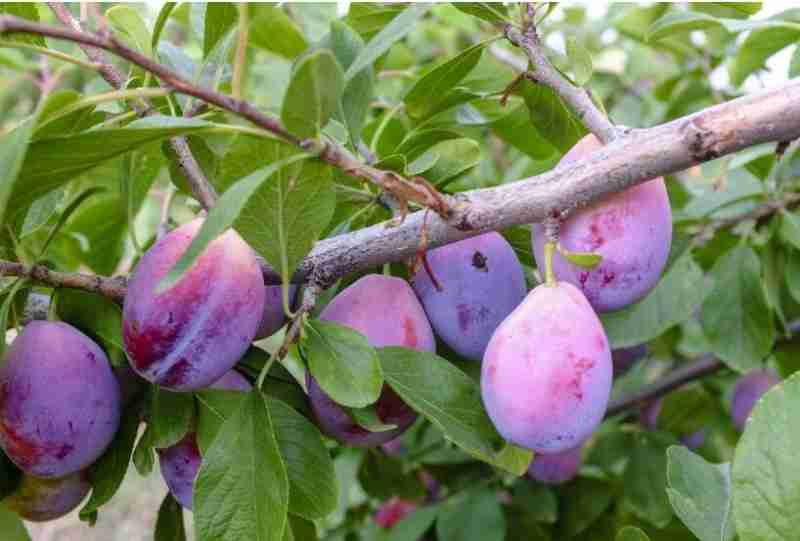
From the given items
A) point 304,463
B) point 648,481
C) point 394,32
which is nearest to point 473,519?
point 648,481

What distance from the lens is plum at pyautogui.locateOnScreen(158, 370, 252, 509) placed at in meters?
0.80

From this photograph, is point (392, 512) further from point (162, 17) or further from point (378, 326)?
point (162, 17)

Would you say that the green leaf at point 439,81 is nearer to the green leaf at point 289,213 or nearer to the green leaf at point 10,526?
the green leaf at point 289,213

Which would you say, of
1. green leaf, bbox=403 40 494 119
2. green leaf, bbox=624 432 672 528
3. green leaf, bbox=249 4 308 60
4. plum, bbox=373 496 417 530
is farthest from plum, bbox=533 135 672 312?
plum, bbox=373 496 417 530

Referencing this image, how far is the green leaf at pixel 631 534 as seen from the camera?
25.4 inches

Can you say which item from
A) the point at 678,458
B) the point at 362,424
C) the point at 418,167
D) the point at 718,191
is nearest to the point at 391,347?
the point at 362,424

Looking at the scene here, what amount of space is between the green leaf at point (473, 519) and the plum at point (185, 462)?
1.83 ft

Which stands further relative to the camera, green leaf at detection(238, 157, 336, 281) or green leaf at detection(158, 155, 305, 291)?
green leaf at detection(238, 157, 336, 281)

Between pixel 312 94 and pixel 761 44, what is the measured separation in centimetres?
75

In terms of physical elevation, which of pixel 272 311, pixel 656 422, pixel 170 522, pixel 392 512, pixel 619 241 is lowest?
pixel 392 512


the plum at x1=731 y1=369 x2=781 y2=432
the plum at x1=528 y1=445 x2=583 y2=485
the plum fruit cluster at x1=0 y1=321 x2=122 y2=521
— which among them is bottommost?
the plum at x1=528 y1=445 x2=583 y2=485

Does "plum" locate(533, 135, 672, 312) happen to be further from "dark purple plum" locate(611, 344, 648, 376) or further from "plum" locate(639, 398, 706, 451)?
"plum" locate(639, 398, 706, 451)

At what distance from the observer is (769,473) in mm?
561

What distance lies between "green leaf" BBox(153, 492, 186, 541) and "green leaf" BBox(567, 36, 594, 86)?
0.61 metres
